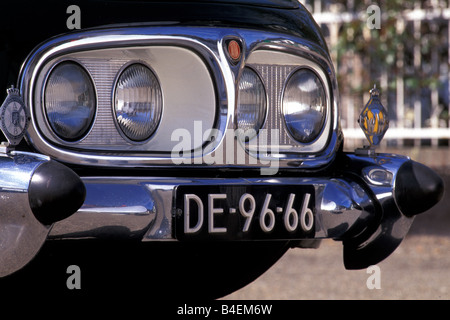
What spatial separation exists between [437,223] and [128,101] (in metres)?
4.49

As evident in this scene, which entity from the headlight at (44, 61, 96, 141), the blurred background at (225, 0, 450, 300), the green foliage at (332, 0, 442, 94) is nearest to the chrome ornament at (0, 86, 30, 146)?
the headlight at (44, 61, 96, 141)

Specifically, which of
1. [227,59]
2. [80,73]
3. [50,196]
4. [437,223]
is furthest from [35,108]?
[437,223]

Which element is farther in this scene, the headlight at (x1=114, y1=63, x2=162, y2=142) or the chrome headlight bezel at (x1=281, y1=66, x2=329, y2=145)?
the chrome headlight bezel at (x1=281, y1=66, x2=329, y2=145)

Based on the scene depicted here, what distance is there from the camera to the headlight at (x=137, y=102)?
8.32ft

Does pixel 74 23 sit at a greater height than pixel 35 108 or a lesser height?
greater

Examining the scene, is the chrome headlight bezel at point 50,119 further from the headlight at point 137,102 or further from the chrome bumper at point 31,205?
the chrome bumper at point 31,205

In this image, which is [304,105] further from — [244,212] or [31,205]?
[31,205]

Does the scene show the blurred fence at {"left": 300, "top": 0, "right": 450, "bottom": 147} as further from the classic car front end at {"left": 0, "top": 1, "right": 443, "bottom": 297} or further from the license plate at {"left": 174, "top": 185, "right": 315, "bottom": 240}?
the license plate at {"left": 174, "top": 185, "right": 315, "bottom": 240}

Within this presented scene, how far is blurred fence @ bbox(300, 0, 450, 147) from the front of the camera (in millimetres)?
6762

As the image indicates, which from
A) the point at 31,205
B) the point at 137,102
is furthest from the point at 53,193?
the point at 137,102

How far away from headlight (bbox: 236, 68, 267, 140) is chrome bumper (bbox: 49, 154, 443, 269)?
19 centimetres

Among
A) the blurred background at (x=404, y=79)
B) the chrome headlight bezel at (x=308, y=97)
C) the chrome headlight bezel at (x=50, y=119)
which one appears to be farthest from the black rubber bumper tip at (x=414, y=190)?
the blurred background at (x=404, y=79)
